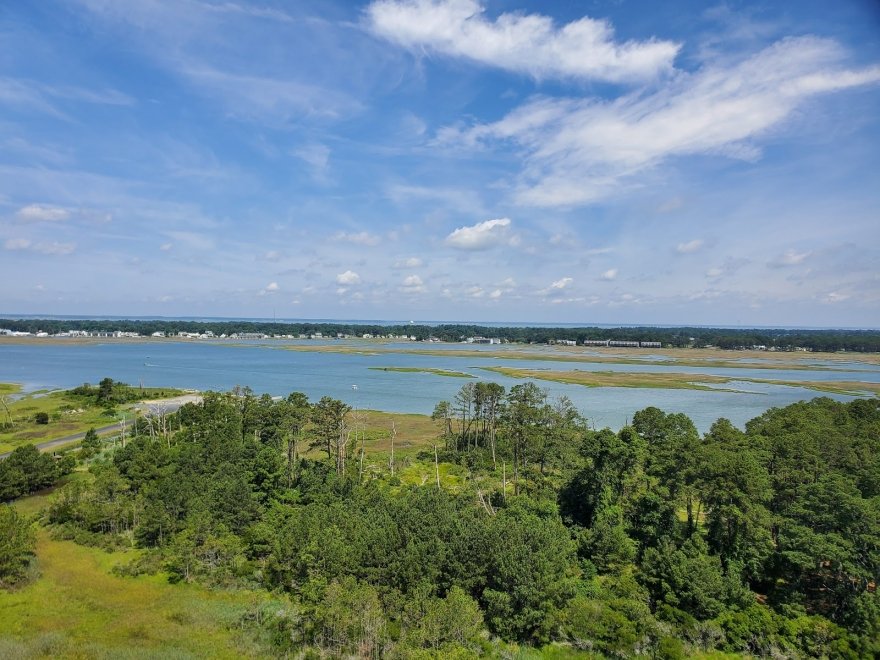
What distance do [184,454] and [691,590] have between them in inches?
1181

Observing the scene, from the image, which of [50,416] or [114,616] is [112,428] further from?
[114,616]

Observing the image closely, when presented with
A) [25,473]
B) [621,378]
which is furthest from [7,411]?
[621,378]

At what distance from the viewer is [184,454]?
110 ft

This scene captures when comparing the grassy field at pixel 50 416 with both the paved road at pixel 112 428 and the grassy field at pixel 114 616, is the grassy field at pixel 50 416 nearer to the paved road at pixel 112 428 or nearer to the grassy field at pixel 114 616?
the paved road at pixel 112 428

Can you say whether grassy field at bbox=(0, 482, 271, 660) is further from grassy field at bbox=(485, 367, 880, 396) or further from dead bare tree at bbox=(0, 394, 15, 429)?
grassy field at bbox=(485, 367, 880, 396)

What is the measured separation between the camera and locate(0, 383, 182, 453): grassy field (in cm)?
5158

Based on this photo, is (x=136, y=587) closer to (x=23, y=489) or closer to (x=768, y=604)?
(x=23, y=489)

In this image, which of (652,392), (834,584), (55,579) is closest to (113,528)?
(55,579)

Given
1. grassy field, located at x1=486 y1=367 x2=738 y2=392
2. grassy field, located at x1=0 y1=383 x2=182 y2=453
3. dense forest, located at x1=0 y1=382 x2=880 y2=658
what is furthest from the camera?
grassy field, located at x1=486 y1=367 x2=738 y2=392

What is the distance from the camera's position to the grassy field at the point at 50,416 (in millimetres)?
51578

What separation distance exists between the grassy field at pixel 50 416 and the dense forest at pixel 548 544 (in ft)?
69.0

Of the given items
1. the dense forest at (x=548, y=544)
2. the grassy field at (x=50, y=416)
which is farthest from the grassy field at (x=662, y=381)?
the grassy field at (x=50, y=416)

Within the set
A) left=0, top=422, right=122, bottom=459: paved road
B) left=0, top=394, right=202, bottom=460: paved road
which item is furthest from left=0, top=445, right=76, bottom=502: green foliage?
left=0, top=422, right=122, bottom=459: paved road

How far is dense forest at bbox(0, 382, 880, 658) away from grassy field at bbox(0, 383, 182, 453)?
2105cm
